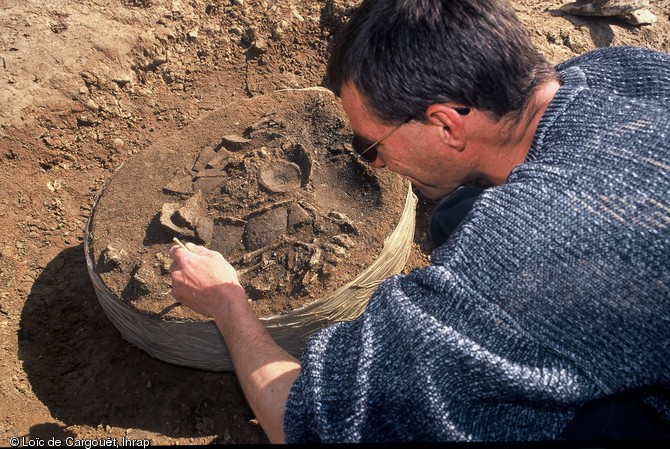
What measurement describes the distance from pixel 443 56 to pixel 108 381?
234 centimetres

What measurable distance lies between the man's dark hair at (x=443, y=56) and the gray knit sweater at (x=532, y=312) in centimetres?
32

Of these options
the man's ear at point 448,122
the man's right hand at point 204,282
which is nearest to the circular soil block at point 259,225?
the man's right hand at point 204,282

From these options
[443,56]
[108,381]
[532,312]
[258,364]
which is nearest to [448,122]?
[443,56]

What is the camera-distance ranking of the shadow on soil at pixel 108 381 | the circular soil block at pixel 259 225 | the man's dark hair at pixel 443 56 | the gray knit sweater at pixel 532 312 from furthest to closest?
the shadow on soil at pixel 108 381 < the circular soil block at pixel 259 225 < the man's dark hair at pixel 443 56 < the gray knit sweater at pixel 532 312

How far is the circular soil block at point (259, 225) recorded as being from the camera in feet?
7.83

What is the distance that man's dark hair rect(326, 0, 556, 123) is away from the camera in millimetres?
1696

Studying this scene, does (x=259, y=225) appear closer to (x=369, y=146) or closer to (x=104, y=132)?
(x=369, y=146)

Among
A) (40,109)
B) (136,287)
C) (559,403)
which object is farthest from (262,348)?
(40,109)

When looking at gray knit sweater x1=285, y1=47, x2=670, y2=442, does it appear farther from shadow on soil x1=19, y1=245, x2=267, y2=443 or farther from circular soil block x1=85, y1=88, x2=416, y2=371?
shadow on soil x1=19, y1=245, x2=267, y2=443

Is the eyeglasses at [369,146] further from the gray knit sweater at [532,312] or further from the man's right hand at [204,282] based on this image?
the man's right hand at [204,282]

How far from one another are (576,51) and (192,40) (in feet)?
9.15

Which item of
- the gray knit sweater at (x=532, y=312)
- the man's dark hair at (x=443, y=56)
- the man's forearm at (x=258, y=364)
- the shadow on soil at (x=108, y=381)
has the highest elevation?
the man's dark hair at (x=443, y=56)

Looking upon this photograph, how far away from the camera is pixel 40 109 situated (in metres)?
3.45

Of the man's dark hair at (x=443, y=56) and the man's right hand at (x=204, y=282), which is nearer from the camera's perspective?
the man's dark hair at (x=443, y=56)
